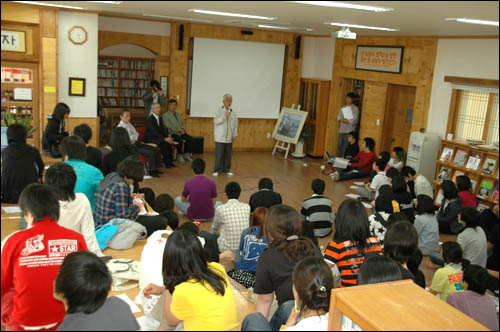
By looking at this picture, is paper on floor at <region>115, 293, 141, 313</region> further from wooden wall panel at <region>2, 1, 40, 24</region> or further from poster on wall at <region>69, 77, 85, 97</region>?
wooden wall panel at <region>2, 1, 40, 24</region>

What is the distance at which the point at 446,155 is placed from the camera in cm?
845

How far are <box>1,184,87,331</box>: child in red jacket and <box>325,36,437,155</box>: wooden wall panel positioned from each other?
7.75 meters

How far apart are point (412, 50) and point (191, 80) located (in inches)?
192

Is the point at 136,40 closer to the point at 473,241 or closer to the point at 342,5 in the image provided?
the point at 342,5

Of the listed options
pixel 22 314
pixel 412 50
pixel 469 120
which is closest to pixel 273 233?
pixel 22 314

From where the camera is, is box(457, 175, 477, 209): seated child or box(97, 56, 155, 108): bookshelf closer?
box(457, 175, 477, 209): seated child

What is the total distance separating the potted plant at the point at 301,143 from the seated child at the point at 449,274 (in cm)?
742

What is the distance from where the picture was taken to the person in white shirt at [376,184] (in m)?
7.77

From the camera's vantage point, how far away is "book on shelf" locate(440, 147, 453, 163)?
838 centimetres

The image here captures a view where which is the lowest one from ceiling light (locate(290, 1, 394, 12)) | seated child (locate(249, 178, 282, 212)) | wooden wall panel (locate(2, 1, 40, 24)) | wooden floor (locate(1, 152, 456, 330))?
wooden floor (locate(1, 152, 456, 330))

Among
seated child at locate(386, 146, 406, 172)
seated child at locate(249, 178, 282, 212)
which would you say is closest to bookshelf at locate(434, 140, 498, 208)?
seated child at locate(386, 146, 406, 172)

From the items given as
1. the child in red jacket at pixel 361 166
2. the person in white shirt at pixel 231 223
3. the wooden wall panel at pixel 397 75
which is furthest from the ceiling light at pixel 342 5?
the child in red jacket at pixel 361 166

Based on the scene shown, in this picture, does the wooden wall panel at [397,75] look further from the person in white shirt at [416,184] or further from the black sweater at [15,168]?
the black sweater at [15,168]

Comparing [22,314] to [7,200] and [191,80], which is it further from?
[191,80]
